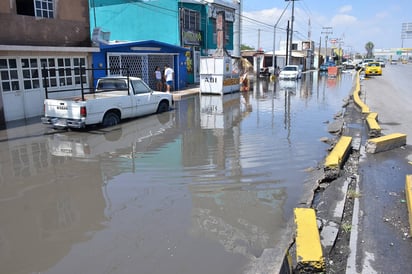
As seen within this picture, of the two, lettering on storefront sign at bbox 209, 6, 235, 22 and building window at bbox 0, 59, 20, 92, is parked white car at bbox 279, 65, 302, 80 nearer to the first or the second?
lettering on storefront sign at bbox 209, 6, 235, 22

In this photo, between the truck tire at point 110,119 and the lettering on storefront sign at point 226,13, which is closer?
the truck tire at point 110,119

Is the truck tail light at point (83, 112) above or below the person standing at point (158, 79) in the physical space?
below

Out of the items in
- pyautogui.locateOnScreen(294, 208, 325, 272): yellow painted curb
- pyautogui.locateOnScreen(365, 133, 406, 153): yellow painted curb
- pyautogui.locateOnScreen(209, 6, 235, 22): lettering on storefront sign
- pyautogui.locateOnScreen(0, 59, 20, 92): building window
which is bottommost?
pyautogui.locateOnScreen(294, 208, 325, 272): yellow painted curb

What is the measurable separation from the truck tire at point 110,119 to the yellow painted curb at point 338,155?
705 centimetres

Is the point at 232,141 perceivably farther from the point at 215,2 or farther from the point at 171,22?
the point at 215,2

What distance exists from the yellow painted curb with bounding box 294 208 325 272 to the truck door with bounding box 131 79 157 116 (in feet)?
29.7

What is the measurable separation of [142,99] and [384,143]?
814 cm

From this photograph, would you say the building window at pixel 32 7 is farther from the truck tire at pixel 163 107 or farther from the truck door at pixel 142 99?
the truck tire at pixel 163 107

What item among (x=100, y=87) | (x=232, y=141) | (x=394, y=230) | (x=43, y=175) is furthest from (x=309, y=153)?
(x=100, y=87)

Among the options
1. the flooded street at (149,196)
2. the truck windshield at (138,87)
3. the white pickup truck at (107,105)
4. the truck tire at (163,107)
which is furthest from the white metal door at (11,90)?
the truck tire at (163,107)

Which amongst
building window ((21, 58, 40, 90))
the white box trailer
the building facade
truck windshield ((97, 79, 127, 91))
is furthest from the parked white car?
building window ((21, 58, 40, 90))

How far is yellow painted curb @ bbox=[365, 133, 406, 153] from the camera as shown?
8.81 m

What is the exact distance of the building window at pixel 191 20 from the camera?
90.6 feet

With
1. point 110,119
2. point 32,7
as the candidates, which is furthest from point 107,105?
point 32,7
